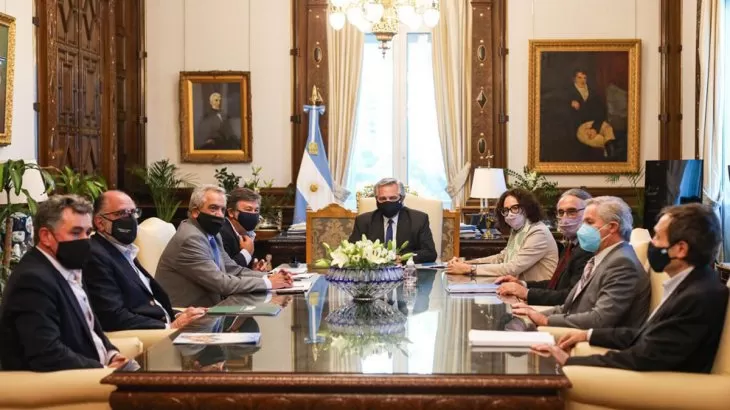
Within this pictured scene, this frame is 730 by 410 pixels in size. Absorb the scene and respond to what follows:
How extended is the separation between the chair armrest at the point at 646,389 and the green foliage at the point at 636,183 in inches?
318

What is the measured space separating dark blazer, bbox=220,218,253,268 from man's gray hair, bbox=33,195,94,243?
116 inches

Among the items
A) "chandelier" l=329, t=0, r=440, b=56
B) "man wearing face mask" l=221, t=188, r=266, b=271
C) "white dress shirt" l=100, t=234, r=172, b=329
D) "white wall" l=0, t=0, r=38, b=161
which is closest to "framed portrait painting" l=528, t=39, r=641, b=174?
"chandelier" l=329, t=0, r=440, b=56

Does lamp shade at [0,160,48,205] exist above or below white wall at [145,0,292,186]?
below

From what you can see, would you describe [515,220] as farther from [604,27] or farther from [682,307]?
[604,27]

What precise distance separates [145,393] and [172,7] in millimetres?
9343

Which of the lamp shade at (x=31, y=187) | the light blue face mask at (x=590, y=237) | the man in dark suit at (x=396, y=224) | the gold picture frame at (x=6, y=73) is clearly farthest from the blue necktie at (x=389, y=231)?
the gold picture frame at (x=6, y=73)

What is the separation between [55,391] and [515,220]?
3.79 meters

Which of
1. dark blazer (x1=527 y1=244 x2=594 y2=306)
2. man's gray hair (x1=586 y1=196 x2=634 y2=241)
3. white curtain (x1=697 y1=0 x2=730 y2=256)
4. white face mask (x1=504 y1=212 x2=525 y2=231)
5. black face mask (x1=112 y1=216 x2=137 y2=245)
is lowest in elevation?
dark blazer (x1=527 y1=244 x2=594 y2=306)

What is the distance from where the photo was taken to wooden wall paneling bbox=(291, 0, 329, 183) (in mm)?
11969

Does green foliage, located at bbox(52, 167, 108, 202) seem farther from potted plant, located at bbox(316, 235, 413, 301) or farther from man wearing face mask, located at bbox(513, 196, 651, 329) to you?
man wearing face mask, located at bbox(513, 196, 651, 329)

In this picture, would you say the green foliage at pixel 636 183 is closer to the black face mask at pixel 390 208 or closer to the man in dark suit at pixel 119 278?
the black face mask at pixel 390 208

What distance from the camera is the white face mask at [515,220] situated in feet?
22.2

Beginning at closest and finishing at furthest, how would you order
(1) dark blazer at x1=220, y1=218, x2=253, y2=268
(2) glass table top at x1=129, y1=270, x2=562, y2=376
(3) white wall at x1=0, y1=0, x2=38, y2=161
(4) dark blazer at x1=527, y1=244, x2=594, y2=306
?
(2) glass table top at x1=129, y1=270, x2=562, y2=376 → (4) dark blazer at x1=527, y1=244, x2=594, y2=306 → (1) dark blazer at x1=220, y1=218, x2=253, y2=268 → (3) white wall at x1=0, y1=0, x2=38, y2=161

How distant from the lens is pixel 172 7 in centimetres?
1208
